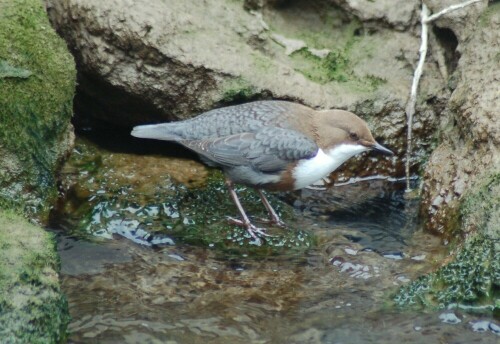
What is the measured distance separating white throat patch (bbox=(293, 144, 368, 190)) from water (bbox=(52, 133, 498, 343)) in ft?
1.26

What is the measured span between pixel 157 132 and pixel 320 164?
1037 mm

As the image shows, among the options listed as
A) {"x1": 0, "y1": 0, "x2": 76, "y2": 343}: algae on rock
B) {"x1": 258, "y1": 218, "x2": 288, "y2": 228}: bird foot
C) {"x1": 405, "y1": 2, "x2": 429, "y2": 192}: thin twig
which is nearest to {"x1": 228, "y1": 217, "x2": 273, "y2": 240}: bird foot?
{"x1": 258, "y1": 218, "x2": 288, "y2": 228}: bird foot

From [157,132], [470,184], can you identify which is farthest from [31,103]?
[470,184]

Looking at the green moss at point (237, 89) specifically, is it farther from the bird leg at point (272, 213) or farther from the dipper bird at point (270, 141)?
the bird leg at point (272, 213)

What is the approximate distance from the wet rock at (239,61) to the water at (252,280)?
0.51 meters

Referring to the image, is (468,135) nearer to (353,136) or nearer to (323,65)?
(353,136)

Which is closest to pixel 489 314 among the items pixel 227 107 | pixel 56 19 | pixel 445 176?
pixel 445 176

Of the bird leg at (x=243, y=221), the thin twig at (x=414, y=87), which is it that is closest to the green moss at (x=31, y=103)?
the bird leg at (x=243, y=221)

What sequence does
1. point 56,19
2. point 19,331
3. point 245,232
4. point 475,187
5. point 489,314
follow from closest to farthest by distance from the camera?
point 19,331 < point 489,314 < point 475,187 < point 245,232 < point 56,19

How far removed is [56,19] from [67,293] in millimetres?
2262

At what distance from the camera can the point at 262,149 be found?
17.2ft

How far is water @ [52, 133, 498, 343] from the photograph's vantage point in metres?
4.27

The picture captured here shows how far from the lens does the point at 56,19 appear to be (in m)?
5.98

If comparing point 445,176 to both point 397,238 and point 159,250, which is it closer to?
point 397,238
